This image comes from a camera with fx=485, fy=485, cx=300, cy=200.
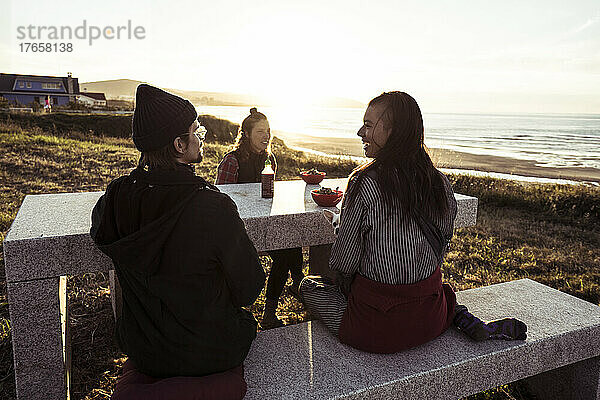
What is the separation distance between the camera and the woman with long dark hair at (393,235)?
2.12 m

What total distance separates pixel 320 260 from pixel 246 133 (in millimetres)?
1226

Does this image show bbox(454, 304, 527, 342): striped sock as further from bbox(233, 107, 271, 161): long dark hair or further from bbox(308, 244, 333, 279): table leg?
bbox(233, 107, 271, 161): long dark hair

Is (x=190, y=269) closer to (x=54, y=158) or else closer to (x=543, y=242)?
(x=543, y=242)

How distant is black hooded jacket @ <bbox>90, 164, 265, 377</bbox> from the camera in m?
1.70

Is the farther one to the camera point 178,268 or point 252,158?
point 252,158

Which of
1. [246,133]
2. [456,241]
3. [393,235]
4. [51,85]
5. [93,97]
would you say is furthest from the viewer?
[93,97]

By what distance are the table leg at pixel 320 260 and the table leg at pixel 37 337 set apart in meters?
1.96

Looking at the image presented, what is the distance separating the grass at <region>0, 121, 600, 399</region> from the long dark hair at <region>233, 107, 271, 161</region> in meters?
1.27

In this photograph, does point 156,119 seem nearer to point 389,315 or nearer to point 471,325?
point 389,315

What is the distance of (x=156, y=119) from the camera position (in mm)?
1751

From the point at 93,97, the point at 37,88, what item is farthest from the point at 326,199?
the point at 93,97

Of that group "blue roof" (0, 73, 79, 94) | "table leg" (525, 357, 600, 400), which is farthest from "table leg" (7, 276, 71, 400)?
"blue roof" (0, 73, 79, 94)

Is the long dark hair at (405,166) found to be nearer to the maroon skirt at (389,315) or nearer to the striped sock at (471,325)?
the maroon skirt at (389,315)

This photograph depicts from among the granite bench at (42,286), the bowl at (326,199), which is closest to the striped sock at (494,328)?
the bowl at (326,199)
